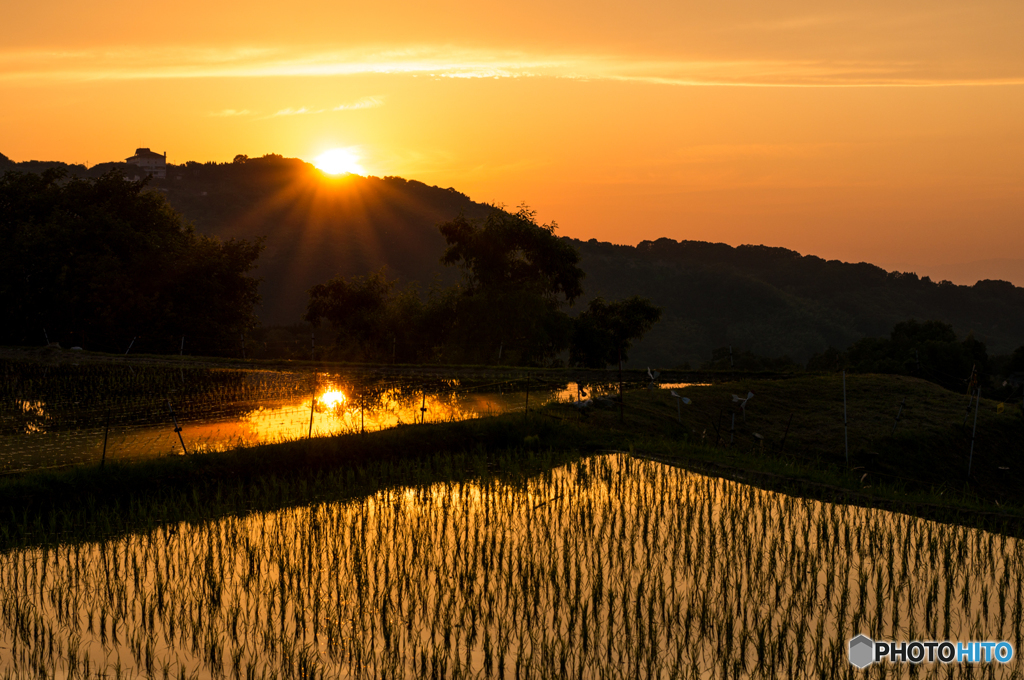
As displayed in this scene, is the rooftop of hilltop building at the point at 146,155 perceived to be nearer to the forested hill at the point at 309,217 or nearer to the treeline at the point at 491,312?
the forested hill at the point at 309,217

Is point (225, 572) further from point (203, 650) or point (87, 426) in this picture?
point (87, 426)

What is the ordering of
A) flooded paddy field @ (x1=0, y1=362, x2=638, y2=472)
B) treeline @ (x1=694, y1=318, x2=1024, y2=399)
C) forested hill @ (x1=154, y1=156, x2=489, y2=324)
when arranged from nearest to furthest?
1. flooded paddy field @ (x1=0, y1=362, x2=638, y2=472)
2. treeline @ (x1=694, y1=318, x2=1024, y2=399)
3. forested hill @ (x1=154, y1=156, x2=489, y2=324)

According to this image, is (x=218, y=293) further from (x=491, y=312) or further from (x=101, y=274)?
(x=491, y=312)

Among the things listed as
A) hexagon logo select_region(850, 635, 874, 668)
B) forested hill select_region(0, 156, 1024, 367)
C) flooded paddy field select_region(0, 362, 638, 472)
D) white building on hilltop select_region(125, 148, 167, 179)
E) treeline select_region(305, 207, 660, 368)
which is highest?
→ white building on hilltop select_region(125, 148, 167, 179)

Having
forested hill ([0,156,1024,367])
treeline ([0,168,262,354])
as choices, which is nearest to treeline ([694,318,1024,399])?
treeline ([0,168,262,354])

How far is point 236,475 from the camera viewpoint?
44.7 feet

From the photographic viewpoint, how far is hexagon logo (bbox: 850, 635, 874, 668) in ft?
23.4

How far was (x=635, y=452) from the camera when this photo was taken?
55.0ft

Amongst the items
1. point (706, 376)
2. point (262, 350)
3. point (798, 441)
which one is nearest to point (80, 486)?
point (798, 441)

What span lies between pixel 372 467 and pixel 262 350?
91.6 ft

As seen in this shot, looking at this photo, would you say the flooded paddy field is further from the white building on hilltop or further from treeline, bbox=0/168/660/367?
the white building on hilltop

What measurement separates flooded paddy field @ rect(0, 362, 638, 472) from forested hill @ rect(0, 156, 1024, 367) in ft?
266

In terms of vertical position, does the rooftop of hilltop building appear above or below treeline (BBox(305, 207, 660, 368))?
above

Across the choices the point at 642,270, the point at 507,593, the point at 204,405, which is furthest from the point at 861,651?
the point at 642,270
